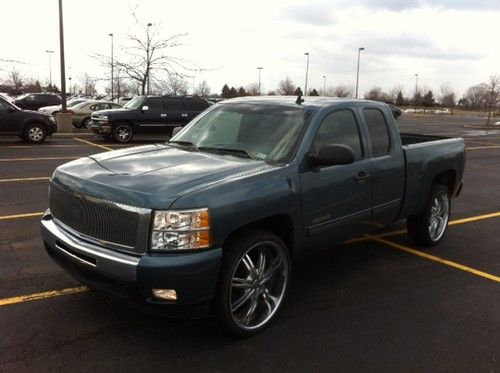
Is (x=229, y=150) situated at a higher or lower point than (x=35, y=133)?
higher

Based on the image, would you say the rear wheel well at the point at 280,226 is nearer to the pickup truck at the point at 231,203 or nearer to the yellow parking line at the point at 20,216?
the pickup truck at the point at 231,203

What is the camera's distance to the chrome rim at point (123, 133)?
19.0m

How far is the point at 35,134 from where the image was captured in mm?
17516

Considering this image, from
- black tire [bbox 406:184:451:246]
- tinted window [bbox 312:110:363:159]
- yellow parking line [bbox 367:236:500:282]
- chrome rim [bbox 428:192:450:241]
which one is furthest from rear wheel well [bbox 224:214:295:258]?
chrome rim [bbox 428:192:450:241]

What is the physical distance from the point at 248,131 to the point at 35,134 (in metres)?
14.8

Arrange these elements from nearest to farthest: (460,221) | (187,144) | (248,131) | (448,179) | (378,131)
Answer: (248,131) < (187,144) < (378,131) < (448,179) < (460,221)

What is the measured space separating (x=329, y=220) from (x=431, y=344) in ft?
4.17

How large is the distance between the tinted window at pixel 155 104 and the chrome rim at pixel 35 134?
3.97m

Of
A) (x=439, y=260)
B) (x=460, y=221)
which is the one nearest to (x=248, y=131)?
(x=439, y=260)

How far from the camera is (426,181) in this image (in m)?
5.95

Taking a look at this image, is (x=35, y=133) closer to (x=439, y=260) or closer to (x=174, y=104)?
(x=174, y=104)

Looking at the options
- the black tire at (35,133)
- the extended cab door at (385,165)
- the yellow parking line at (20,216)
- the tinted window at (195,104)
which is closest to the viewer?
the extended cab door at (385,165)

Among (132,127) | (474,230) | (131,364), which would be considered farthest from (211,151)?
(132,127)

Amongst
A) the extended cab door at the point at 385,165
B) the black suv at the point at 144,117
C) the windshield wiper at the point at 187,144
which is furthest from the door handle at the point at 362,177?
the black suv at the point at 144,117
